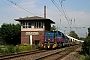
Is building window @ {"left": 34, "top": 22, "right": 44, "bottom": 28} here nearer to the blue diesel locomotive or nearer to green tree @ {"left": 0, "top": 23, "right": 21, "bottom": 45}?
green tree @ {"left": 0, "top": 23, "right": 21, "bottom": 45}

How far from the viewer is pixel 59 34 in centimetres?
3412

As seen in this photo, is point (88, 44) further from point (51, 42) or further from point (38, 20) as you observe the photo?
point (38, 20)

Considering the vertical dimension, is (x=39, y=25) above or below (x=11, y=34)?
above

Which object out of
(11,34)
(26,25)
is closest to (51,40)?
(26,25)

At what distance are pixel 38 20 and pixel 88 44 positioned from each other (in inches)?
1033

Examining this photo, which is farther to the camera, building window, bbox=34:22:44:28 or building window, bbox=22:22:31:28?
building window, bbox=22:22:31:28

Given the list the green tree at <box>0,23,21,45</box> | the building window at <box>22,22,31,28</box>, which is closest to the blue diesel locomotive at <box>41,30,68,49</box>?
the building window at <box>22,22,31,28</box>

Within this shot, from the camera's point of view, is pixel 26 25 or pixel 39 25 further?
pixel 26 25

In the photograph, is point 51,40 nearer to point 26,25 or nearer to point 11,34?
point 26,25

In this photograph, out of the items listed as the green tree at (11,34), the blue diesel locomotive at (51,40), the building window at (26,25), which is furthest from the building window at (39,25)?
the blue diesel locomotive at (51,40)

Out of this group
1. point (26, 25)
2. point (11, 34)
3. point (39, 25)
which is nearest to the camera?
point (39, 25)

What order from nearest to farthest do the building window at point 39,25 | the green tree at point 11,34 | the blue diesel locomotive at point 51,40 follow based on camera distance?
the blue diesel locomotive at point 51,40 → the building window at point 39,25 → the green tree at point 11,34

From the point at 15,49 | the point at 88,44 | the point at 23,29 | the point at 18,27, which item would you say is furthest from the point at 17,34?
the point at 88,44

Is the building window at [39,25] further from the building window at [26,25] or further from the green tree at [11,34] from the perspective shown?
the green tree at [11,34]
